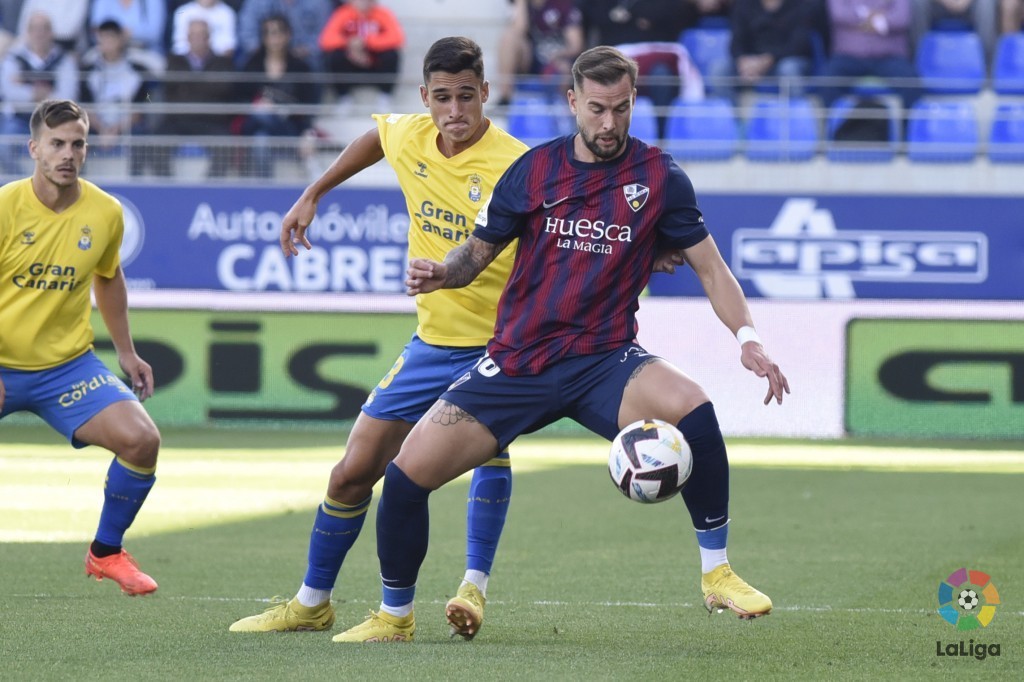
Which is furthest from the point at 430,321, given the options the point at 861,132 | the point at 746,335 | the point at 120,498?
the point at 861,132

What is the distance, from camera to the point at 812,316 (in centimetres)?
1509

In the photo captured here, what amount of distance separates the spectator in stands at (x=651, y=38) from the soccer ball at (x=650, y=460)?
12.5 meters

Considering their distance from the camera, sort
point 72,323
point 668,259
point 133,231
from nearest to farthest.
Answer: point 668,259 < point 72,323 < point 133,231

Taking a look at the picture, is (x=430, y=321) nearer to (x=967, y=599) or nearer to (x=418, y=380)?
(x=418, y=380)

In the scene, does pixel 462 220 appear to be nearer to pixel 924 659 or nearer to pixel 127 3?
pixel 924 659

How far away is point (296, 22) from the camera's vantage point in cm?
1830

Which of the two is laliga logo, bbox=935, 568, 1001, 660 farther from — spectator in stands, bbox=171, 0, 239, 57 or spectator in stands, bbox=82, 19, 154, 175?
spectator in stands, bbox=171, 0, 239, 57

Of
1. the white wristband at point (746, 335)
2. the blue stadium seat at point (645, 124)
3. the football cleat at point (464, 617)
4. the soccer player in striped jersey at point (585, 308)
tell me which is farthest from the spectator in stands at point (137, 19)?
the white wristband at point (746, 335)

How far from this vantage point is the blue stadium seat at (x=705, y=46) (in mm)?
18391

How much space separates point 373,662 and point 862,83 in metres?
13.2

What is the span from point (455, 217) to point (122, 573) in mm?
2365

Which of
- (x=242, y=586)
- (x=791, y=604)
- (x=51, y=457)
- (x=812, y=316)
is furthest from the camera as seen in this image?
(x=812, y=316)

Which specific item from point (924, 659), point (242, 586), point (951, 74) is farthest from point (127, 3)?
point (924, 659)

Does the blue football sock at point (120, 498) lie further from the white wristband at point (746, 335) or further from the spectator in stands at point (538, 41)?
the spectator in stands at point (538, 41)
